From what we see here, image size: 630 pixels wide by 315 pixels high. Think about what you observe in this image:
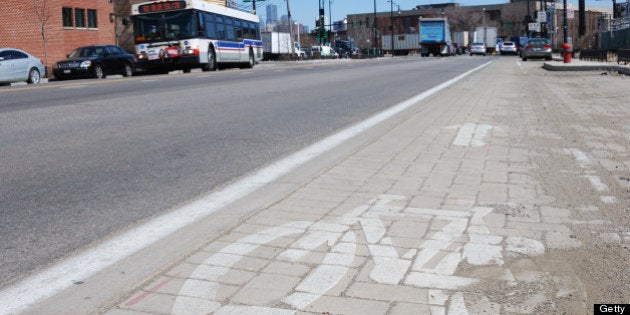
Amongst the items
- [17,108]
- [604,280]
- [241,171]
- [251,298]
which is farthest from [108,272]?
[17,108]

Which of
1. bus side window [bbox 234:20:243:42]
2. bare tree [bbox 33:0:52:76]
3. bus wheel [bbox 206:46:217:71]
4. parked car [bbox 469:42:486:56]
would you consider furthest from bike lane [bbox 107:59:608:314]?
parked car [bbox 469:42:486:56]

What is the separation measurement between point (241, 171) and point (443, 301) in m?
3.90

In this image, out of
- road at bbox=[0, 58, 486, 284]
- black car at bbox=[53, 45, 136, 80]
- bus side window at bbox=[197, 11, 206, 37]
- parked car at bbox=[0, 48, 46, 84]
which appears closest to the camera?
road at bbox=[0, 58, 486, 284]

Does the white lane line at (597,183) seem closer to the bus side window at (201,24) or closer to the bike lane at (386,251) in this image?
the bike lane at (386,251)

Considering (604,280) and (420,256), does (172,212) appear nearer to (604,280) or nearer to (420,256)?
(420,256)

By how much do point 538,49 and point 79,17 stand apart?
110 feet

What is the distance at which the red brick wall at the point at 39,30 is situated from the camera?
4100cm

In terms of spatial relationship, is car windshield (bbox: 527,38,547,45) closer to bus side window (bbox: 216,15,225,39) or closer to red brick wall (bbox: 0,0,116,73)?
bus side window (bbox: 216,15,225,39)

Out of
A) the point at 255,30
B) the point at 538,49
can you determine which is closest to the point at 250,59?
the point at 255,30

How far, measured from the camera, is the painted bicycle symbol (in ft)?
11.2

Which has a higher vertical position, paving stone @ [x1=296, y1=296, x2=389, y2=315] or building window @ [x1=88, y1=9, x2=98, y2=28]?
building window @ [x1=88, y1=9, x2=98, y2=28]

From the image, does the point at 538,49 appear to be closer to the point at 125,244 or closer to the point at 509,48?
the point at 509,48

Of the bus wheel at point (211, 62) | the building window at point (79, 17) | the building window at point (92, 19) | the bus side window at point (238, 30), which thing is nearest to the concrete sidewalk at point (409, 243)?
the bus wheel at point (211, 62)

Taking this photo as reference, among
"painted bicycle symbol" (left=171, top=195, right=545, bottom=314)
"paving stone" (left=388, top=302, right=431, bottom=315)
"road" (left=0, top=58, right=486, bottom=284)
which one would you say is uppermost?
"road" (left=0, top=58, right=486, bottom=284)
